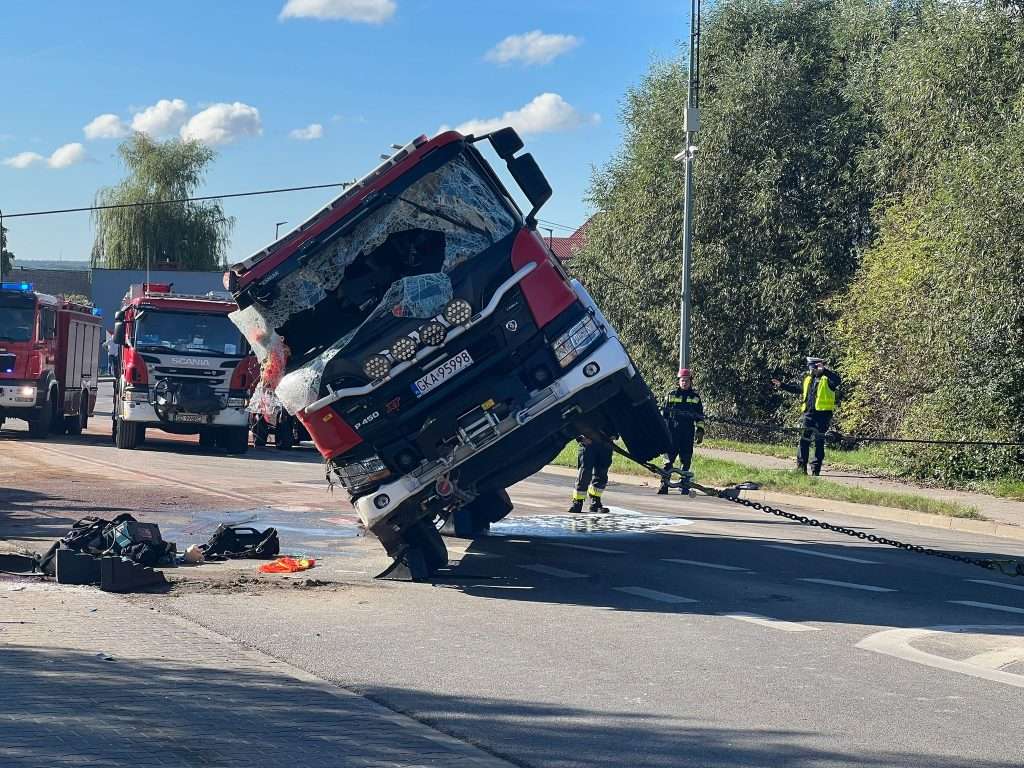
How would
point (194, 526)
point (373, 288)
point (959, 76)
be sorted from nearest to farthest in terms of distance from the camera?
point (373, 288)
point (194, 526)
point (959, 76)

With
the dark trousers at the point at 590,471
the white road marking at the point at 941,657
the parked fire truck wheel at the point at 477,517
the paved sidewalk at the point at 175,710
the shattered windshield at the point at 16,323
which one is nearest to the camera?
the paved sidewalk at the point at 175,710

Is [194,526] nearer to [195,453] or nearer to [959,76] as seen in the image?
[195,453]

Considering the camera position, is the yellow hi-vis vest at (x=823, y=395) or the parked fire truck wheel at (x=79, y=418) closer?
the yellow hi-vis vest at (x=823, y=395)

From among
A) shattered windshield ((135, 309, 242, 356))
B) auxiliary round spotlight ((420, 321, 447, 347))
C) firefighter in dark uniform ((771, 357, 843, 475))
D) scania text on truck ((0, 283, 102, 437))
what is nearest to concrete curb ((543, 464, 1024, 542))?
firefighter in dark uniform ((771, 357, 843, 475))

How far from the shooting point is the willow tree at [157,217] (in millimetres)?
72750

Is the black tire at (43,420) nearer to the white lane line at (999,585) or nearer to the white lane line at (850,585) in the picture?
the white lane line at (850,585)

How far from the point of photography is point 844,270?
3044 centimetres

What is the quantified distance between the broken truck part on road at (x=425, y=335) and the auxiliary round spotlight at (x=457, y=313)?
0.01 m

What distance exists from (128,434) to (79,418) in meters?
5.46

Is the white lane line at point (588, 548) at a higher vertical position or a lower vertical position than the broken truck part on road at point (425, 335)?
lower

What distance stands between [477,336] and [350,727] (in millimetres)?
4329

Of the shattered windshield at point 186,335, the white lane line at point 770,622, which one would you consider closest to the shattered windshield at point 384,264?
the white lane line at point 770,622

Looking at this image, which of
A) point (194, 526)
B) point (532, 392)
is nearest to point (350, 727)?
point (532, 392)

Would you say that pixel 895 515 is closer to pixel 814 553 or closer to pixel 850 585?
pixel 814 553
